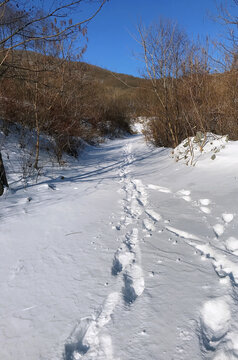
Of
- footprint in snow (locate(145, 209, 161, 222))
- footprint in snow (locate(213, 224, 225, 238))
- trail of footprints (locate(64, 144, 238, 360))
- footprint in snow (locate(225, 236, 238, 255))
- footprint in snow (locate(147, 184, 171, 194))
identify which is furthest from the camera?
footprint in snow (locate(147, 184, 171, 194))

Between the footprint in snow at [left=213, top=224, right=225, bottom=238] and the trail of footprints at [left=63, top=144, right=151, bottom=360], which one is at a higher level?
the footprint in snow at [left=213, top=224, right=225, bottom=238]

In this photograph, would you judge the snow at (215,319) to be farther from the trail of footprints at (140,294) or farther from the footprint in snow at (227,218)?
the footprint in snow at (227,218)

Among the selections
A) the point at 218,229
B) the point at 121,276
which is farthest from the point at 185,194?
the point at 121,276

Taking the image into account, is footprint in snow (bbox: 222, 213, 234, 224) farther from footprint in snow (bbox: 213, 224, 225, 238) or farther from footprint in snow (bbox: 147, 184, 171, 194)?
footprint in snow (bbox: 147, 184, 171, 194)

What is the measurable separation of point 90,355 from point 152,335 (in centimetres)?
34

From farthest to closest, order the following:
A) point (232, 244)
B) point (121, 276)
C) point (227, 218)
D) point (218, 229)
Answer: point (227, 218) → point (218, 229) → point (232, 244) → point (121, 276)

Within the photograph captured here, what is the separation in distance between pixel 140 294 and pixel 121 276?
220 millimetres

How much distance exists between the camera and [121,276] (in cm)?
156

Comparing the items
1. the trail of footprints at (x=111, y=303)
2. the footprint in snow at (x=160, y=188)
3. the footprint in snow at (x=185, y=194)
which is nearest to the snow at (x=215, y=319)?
the trail of footprints at (x=111, y=303)

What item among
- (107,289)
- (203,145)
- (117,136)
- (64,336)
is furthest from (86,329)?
(117,136)

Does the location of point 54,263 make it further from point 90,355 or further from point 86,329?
point 90,355

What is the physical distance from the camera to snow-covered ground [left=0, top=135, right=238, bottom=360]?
1075 millimetres

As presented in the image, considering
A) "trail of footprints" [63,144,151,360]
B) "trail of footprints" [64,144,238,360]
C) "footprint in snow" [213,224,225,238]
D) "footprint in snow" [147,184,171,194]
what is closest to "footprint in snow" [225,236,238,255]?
"trail of footprints" [64,144,238,360]

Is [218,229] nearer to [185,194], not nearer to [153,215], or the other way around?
[153,215]
